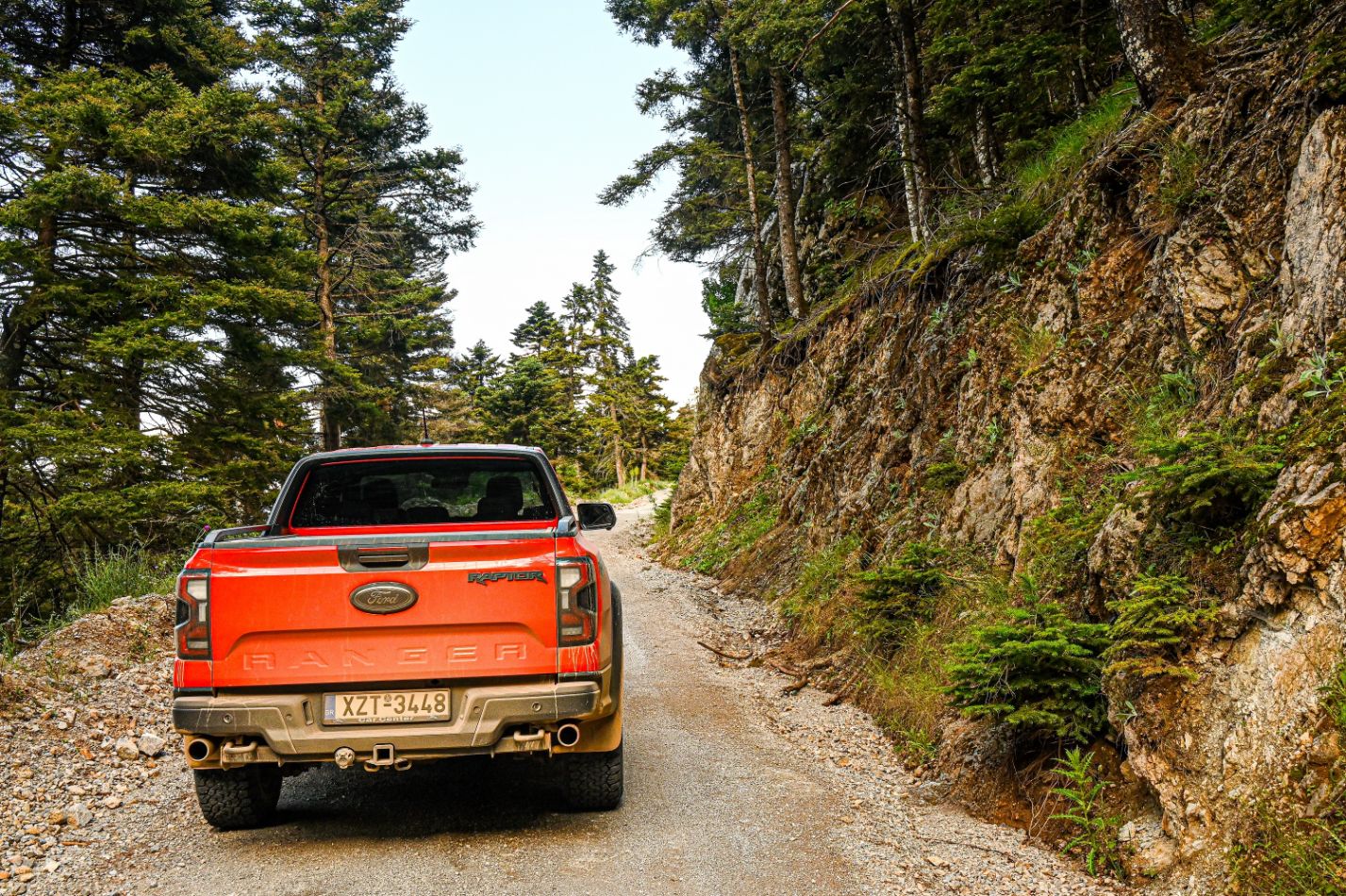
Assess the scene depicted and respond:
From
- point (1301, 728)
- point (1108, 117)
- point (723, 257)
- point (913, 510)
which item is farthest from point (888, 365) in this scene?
point (723, 257)

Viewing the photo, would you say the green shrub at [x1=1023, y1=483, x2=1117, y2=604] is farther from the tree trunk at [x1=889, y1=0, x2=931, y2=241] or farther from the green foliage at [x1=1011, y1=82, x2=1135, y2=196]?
the tree trunk at [x1=889, y1=0, x2=931, y2=241]

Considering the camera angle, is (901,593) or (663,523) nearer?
(901,593)

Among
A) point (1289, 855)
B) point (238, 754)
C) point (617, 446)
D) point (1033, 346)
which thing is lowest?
point (1289, 855)

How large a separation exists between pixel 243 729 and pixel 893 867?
3.24 meters

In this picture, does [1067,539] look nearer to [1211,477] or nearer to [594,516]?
[1211,477]

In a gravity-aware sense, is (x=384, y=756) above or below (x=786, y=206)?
below

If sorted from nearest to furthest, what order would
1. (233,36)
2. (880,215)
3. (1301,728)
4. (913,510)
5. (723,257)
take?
1. (1301,728)
2. (913,510)
3. (880,215)
4. (233,36)
5. (723,257)

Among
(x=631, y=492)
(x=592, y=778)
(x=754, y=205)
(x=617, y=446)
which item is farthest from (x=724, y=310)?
(x=617, y=446)

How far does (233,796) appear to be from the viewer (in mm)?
4371

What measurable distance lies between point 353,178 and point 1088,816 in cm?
2525

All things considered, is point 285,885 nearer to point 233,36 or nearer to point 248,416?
point 248,416

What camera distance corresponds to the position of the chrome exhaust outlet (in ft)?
13.0

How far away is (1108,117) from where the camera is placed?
25.6 ft

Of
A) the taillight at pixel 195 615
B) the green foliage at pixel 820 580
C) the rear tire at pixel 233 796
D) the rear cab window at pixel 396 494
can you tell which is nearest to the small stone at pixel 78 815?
the rear tire at pixel 233 796
